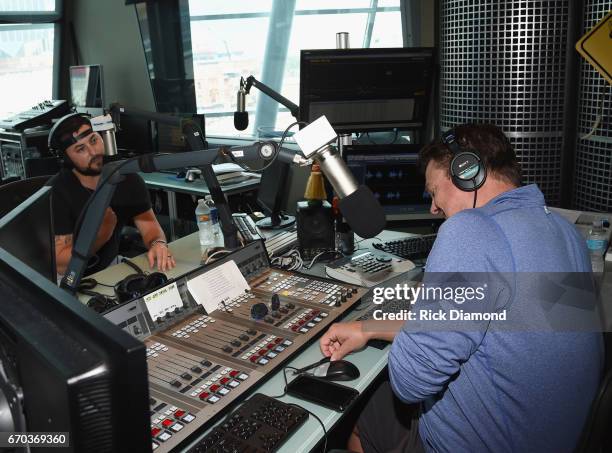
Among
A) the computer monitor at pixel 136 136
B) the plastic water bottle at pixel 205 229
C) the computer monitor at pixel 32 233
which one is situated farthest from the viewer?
the computer monitor at pixel 136 136

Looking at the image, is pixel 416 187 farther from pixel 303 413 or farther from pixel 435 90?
pixel 303 413

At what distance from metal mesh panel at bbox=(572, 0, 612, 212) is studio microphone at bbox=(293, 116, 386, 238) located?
150cm

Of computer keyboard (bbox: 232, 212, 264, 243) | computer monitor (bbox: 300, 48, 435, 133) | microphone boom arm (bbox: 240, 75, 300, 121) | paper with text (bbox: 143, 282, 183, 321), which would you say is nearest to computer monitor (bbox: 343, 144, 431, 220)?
computer monitor (bbox: 300, 48, 435, 133)

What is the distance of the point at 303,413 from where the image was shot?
1292 mm

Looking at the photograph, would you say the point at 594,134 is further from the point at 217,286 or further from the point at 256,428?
the point at 256,428

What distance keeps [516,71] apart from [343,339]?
4.86 ft

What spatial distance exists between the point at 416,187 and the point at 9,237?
1.81 m

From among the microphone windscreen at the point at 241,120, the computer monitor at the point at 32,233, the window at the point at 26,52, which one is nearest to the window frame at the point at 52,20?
the window at the point at 26,52

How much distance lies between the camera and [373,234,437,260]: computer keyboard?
2.33 m

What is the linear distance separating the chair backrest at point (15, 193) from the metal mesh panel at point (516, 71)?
191cm

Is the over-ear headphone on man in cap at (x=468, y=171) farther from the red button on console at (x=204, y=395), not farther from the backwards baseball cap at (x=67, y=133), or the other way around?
the backwards baseball cap at (x=67, y=133)

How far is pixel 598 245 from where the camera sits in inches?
83.3

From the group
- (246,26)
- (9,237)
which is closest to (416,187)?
(9,237)

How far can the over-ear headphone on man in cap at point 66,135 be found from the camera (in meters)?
2.31
